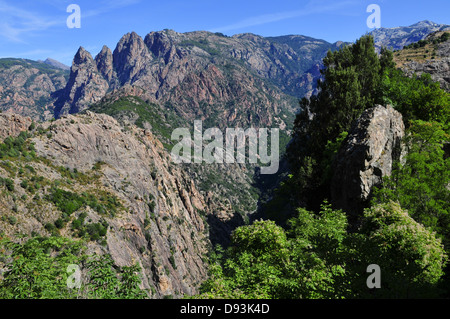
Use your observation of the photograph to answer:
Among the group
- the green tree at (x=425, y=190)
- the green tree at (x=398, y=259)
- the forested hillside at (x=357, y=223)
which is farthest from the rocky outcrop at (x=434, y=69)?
the green tree at (x=398, y=259)

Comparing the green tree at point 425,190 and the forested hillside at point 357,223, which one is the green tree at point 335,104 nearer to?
the forested hillside at point 357,223

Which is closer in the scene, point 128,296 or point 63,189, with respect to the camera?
point 128,296

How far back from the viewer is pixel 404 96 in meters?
48.3

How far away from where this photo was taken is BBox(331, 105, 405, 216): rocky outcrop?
3509 cm

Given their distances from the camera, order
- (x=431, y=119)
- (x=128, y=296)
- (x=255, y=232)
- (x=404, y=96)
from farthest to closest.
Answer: (x=404, y=96) → (x=431, y=119) → (x=255, y=232) → (x=128, y=296)

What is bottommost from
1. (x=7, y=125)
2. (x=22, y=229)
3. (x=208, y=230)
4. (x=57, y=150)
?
(x=208, y=230)

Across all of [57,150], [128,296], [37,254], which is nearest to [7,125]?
[57,150]

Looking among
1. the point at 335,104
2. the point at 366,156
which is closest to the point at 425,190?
the point at 366,156

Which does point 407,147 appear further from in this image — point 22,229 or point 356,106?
point 22,229

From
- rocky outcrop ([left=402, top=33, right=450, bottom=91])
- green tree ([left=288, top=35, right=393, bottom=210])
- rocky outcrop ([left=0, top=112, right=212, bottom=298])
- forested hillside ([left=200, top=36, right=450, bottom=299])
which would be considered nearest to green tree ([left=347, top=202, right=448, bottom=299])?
forested hillside ([left=200, top=36, right=450, bottom=299])

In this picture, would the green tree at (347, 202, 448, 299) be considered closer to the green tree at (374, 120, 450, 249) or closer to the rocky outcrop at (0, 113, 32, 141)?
the green tree at (374, 120, 450, 249)

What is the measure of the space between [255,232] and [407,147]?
78.3 feet

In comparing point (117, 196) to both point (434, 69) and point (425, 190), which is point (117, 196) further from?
point (434, 69)

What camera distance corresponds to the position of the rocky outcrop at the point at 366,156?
3509 cm
